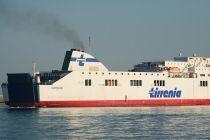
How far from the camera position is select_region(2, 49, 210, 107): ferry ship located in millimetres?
59062

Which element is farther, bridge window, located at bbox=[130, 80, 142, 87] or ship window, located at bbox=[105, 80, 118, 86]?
bridge window, located at bbox=[130, 80, 142, 87]

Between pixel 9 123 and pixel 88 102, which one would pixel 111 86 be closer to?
pixel 88 102

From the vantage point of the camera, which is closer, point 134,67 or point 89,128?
point 89,128

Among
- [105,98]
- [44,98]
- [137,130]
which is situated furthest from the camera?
[105,98]

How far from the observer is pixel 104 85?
6228 centimetres

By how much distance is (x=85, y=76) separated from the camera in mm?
60688

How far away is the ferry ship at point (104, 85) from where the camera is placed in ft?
194

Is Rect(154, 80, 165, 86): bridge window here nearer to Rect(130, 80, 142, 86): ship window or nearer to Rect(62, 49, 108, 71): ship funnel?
Rect(130, 80, 142, 86): ship window

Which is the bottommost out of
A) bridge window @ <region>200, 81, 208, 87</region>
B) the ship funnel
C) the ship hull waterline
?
the ship hull waterline

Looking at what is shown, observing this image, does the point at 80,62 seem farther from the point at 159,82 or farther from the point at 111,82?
the point at 159,82

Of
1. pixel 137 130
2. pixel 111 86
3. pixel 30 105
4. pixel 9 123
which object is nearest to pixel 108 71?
pixel 111 86

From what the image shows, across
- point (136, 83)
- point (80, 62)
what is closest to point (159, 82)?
point (136, 83)

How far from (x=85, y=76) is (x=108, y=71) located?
359 cm

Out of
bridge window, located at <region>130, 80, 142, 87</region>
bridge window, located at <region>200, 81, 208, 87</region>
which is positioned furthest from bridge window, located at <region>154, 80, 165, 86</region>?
bridge window, located at <region>200, 81, 208, 87</region>
